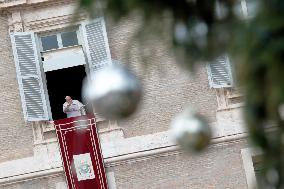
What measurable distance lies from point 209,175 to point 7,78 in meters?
3.91

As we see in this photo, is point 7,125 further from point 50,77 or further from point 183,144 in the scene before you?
point 183,144

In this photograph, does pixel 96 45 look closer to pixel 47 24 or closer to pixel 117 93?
pixel 47 24

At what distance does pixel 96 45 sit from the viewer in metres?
15.0

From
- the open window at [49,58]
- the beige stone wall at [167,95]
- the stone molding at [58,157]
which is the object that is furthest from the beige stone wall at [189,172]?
the open window at [49,58]

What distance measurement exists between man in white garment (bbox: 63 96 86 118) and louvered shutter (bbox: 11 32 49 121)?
0.37 metres

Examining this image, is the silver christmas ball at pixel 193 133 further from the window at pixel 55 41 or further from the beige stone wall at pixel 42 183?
the window at pixel 55 41

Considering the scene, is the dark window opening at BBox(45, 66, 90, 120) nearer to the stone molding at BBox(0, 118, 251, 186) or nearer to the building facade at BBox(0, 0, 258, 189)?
the building facade at BBox(0, 0, 258, 189)

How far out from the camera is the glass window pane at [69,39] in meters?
15.2

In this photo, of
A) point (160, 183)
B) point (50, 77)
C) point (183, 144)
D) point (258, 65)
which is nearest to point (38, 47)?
point (50, 77)

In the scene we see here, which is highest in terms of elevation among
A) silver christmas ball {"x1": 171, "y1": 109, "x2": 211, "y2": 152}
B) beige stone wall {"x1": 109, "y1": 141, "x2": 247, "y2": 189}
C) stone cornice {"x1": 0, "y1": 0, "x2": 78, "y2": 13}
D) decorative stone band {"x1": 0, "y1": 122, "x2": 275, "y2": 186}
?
stone cornice {"x1": 0, "y1": 0, "x2": 78, "y2": 13}

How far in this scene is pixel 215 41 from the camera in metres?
4.12

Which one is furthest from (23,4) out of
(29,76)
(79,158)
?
(79,158)

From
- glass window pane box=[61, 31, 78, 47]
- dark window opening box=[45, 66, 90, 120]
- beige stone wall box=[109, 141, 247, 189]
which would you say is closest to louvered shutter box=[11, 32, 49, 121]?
dark window opening box=[45, 66, 90, 120]

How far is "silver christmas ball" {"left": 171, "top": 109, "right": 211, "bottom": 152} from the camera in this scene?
430 centimetres
